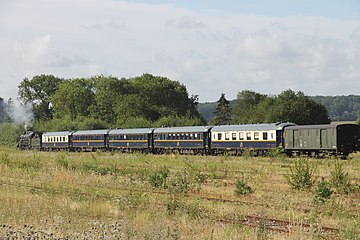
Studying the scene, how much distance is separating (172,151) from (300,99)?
45673 mm

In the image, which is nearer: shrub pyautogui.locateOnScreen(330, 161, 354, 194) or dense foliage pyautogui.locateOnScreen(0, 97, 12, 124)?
shrub pyautogui.locateOnScreen(330, 161, 354, 194)

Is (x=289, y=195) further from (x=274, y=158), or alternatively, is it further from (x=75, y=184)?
(x=274, y=158)

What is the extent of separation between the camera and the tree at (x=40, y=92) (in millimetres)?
119731

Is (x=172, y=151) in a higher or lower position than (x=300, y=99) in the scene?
lower

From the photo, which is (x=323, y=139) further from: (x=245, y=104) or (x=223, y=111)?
(x=245, y=104)

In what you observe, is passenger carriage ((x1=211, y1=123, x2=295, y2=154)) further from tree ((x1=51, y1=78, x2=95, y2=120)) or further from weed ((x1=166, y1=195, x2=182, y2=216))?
tree ((x1=51, y1=78, x2=95, y2=120))

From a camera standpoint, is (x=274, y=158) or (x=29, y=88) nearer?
(x=274, y=158)

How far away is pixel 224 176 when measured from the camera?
1101 inches

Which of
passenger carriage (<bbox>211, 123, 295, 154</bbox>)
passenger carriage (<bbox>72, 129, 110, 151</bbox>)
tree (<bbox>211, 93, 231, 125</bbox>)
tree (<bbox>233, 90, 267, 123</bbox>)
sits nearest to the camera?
passenger carriage (<bbox>211, 123, 295, 154</bbox>)

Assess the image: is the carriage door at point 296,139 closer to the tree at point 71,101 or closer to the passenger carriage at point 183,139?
the passenger carriage at point 183,139

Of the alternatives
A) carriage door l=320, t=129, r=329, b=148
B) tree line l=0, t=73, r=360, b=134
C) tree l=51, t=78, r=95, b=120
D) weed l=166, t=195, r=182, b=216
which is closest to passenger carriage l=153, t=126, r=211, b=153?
carriage door l=320, t=129, r=329, b=148

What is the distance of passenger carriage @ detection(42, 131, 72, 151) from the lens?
72.6m

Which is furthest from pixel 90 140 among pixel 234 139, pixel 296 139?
pixel 296 139

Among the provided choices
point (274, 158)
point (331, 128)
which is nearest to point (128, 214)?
point (274, 158)
